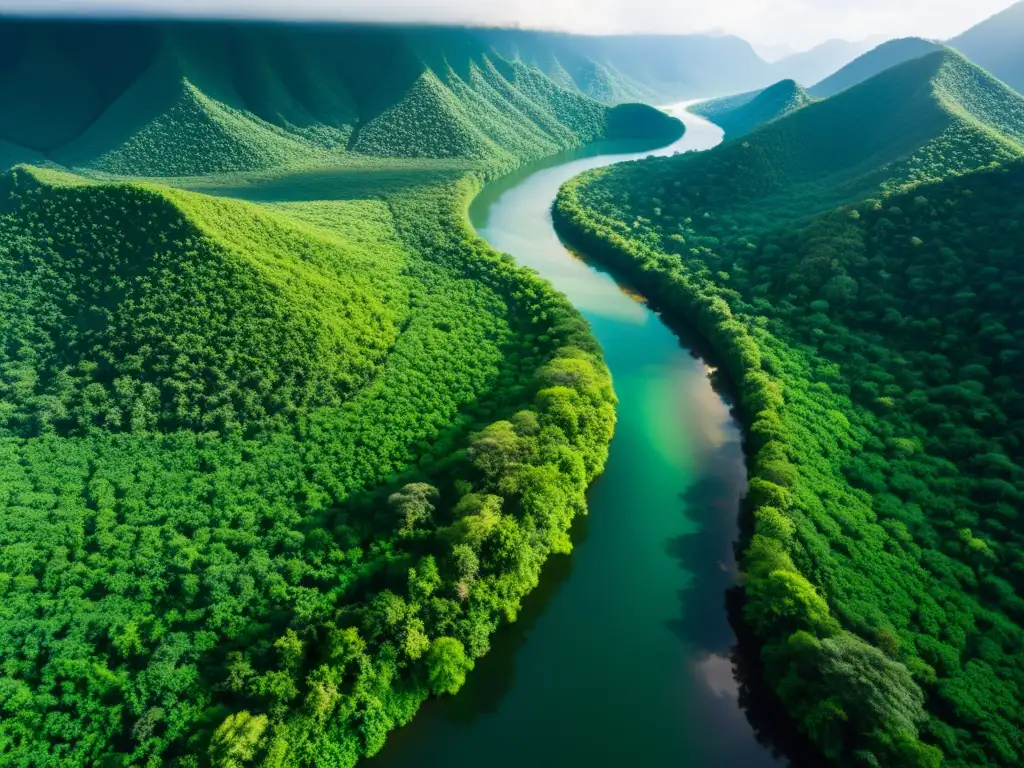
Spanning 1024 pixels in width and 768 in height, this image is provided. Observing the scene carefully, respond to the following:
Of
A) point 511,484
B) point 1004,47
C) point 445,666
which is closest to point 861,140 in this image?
point 1004,47

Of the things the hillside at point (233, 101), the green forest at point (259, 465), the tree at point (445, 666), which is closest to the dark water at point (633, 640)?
the tree at point (445, 666)

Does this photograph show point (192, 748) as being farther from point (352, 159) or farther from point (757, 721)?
point (352, 159)

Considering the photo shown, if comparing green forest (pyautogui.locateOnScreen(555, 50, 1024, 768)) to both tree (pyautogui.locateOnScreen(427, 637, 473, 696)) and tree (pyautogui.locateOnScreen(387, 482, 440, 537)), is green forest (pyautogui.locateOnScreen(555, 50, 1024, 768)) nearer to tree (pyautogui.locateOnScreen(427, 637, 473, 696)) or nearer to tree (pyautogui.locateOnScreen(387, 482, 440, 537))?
tree (pyautogui.locateOnScreen(427, 637, 473, 696))

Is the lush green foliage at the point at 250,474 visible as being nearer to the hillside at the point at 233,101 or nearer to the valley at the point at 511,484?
the valley at the point at 511,484

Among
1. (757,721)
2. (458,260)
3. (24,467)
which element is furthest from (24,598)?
(458,260)

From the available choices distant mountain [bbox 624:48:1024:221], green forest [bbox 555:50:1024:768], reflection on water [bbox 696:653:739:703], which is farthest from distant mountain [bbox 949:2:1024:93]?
reflection on water [bbox 696:653:739:703]

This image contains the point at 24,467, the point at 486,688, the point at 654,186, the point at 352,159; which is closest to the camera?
the point at 486,688
